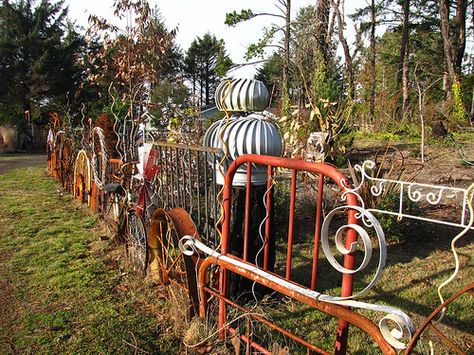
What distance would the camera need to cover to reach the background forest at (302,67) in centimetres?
669

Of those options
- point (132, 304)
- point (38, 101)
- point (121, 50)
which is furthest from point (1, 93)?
point (132, 304)

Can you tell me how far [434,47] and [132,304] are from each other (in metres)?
26.3

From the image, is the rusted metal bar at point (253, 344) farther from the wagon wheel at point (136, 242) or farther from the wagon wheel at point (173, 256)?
the wagon wheel at point (136, 242)

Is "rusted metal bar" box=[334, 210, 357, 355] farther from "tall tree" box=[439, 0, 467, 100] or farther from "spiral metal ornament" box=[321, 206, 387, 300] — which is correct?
"tall tree" box=[439, 0, 467, 100]

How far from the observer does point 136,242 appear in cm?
362

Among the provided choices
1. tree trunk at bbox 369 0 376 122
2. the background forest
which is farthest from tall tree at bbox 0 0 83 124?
tree trunk at bbox 369 0 376 122

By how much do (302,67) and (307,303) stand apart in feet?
36.4

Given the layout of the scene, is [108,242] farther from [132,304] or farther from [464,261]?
[464,261]

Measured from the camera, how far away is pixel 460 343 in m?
2.55

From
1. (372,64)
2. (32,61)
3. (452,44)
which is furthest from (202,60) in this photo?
(452,44)

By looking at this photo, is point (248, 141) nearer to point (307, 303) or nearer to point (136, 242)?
point (307, 303)

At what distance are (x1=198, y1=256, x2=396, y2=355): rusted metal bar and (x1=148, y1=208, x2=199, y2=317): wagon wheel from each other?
0.14m

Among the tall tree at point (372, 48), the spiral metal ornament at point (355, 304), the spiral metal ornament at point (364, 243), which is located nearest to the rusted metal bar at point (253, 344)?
the spiral metal ornament at point (355, 304)

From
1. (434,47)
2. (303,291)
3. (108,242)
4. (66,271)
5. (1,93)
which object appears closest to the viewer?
(303,291)
